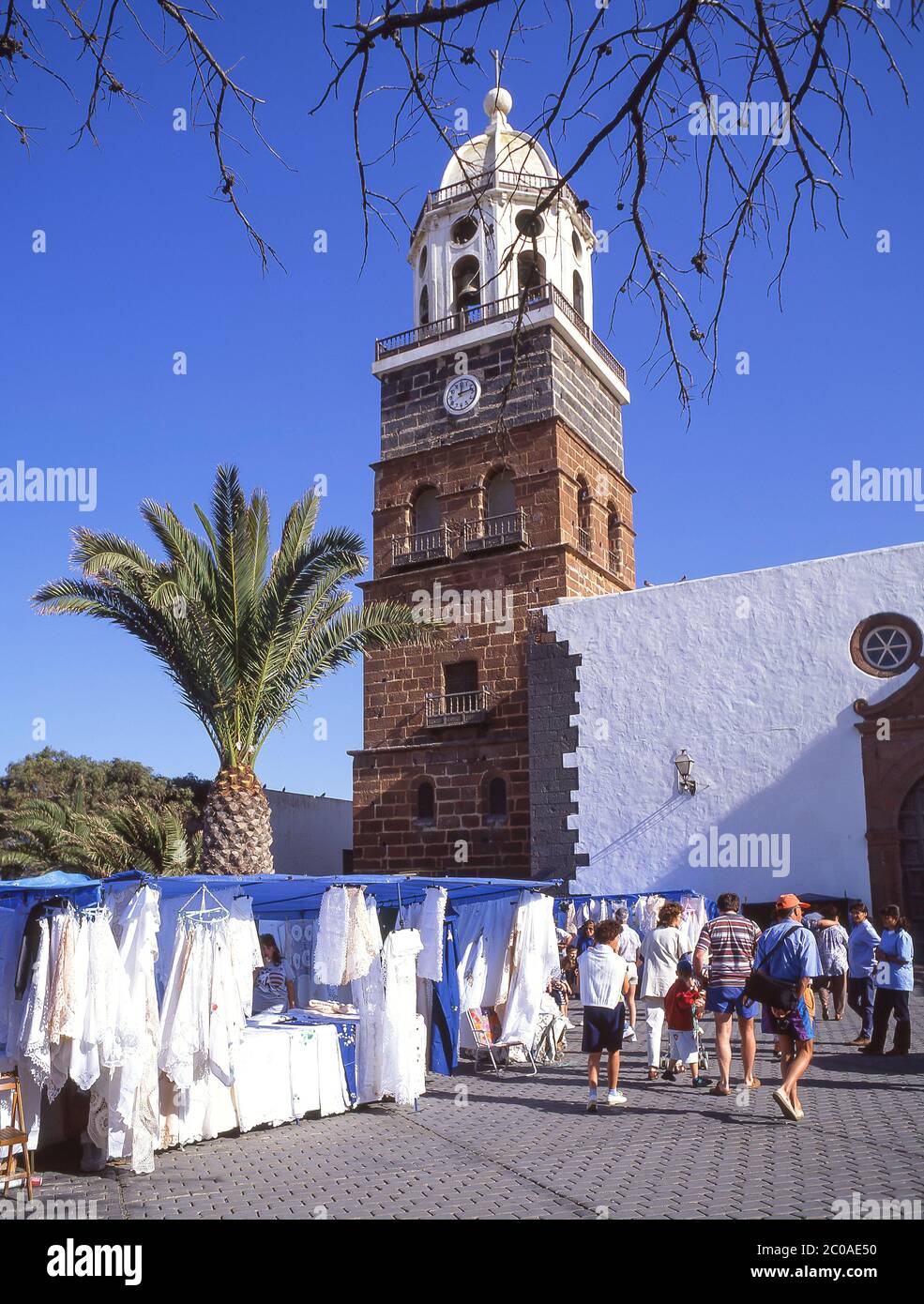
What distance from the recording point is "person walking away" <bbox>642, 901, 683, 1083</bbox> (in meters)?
10.0

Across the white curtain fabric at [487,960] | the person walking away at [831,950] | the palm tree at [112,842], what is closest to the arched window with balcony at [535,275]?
the white curtain fabric at [487,960]

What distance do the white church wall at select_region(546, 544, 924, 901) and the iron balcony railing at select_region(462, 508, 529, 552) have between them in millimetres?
2515

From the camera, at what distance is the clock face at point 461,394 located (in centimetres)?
2275

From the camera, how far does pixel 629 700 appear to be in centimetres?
1923

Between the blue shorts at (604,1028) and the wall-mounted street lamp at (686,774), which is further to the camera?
the wall-mounted street lamp at (686,774)

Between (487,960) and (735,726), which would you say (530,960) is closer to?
(487,960)

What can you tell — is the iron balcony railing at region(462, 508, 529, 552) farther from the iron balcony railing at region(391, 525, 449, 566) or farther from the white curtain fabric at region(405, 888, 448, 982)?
the white curtain fabric at region(405, 888, 448, 982)

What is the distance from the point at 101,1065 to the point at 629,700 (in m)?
13.4

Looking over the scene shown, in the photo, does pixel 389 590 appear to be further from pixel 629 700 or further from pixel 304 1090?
pixel 304 1090

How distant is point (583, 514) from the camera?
2272 centimetres

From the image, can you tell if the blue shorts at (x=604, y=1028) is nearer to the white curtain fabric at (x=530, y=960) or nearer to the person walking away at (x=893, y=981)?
the white curtain fabric at (x=530, y=960)

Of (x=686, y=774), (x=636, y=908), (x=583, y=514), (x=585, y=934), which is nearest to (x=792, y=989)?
(x=585, y=934)

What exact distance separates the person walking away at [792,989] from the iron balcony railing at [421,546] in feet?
49.1
